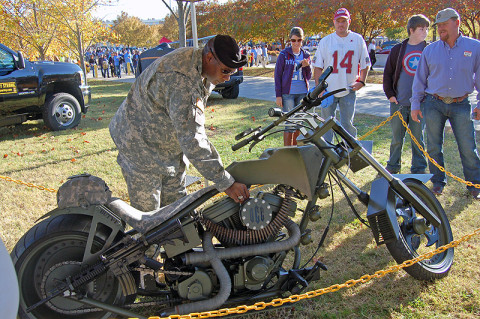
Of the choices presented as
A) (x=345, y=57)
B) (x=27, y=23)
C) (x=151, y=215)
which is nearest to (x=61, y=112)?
(x=345, y=57)

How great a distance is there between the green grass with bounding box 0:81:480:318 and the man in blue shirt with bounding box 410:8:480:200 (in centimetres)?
52

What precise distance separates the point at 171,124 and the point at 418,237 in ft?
7.35

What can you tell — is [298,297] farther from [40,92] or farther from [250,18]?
[250,18]

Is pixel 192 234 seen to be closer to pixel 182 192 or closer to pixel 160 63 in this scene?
pixel 182 192

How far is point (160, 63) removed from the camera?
8.59 feet

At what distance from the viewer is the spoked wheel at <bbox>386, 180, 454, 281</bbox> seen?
290cm

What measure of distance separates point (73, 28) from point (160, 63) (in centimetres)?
1694

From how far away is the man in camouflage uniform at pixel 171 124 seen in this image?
2453 millimetres

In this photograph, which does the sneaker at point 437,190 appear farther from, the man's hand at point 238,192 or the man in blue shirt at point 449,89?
the man's hand at point 238,192

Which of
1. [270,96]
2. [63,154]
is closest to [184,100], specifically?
[63,154]

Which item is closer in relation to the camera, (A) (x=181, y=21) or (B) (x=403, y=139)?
(B) (x=403, y=139)

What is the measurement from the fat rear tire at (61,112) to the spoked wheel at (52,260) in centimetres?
726

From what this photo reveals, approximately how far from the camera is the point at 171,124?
9.04ft

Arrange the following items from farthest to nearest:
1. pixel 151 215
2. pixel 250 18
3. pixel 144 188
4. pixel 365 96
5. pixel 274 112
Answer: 1. pixel 250 18
2. pixel 365 96
3. pixel 144 188
4. pixel 274 112
5. pixel 151 215
